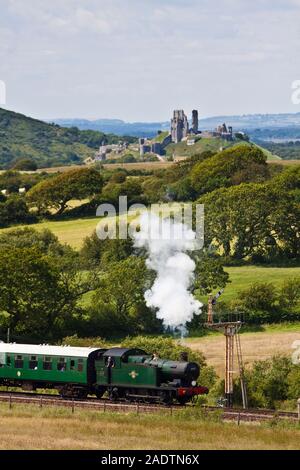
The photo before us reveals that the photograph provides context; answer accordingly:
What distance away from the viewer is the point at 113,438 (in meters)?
39.2

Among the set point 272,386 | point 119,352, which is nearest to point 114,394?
point 119,352

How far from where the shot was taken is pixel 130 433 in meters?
40.2

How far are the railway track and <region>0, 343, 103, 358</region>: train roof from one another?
221 centimetres

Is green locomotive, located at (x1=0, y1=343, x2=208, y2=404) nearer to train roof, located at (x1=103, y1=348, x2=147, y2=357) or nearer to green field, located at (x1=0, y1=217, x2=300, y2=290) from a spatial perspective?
train roof, located at (x1=103, y1=348, x2=147, y2=357)

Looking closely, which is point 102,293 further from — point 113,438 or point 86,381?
point 113,438

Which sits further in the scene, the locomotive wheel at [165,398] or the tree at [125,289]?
the tree at [125,289]

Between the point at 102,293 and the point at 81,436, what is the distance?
36162 mm

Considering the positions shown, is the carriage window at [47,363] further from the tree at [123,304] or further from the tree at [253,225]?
the tree at [253,225]

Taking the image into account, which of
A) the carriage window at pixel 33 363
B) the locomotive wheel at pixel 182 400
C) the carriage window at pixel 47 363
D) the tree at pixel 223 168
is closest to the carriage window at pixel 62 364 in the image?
the carriage window at pixel 47 363

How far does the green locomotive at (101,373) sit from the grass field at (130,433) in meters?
3.18

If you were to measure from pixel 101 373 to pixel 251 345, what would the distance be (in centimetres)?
2075

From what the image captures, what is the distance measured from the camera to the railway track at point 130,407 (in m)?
43.2

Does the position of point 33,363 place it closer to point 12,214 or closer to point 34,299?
point 34,299

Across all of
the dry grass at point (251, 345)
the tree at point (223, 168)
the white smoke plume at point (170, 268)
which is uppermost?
the tree at point (223, 168)
